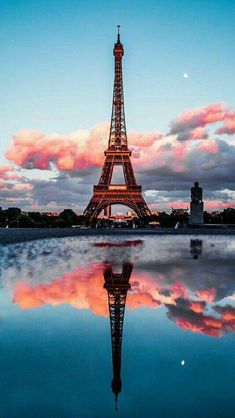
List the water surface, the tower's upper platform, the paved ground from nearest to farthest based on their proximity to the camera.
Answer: the water surface
the paved ground
the tower's upper platform

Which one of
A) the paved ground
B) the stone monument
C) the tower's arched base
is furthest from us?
the tower's arched base

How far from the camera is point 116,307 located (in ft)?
32.6

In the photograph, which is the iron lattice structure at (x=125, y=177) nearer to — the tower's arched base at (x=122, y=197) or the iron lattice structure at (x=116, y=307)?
the tower's arched base at (x=122, y=197)

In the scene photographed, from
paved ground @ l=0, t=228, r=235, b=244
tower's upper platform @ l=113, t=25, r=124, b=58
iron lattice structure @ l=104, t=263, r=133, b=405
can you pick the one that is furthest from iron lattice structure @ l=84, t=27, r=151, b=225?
iron lattice structure @ l=104, t=263, r=133, b=405

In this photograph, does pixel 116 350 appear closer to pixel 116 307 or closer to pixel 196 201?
pixel 116 307

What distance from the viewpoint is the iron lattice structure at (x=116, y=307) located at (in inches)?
228

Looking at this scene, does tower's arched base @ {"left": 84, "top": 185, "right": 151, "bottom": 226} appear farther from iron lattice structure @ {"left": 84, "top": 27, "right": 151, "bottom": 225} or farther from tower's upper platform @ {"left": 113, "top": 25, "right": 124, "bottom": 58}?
tower's upper platform @ {"left": 113, "top": 25, "right": 124, "bottom": 58}

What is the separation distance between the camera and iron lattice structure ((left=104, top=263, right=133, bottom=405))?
579cm

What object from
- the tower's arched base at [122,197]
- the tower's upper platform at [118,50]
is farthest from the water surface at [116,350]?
the tower's upper platform at [118,50]

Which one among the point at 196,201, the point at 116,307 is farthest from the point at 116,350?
the point at 196,201

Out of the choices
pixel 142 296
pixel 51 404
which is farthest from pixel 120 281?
pixel 51 404

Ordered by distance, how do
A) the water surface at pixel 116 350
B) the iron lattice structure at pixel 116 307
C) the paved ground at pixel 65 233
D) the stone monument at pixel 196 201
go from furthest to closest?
1. the stone monument at pixel 196 201
2. the paved ground at pixel 65 233
3. the iron lattice structure at pixel 116 307
4. the water surface at pixel 116 350

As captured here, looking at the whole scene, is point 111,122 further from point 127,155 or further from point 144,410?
point 144,410

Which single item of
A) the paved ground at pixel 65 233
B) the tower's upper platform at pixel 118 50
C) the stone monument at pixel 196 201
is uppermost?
the tower's upper platform at pixel 118 50
